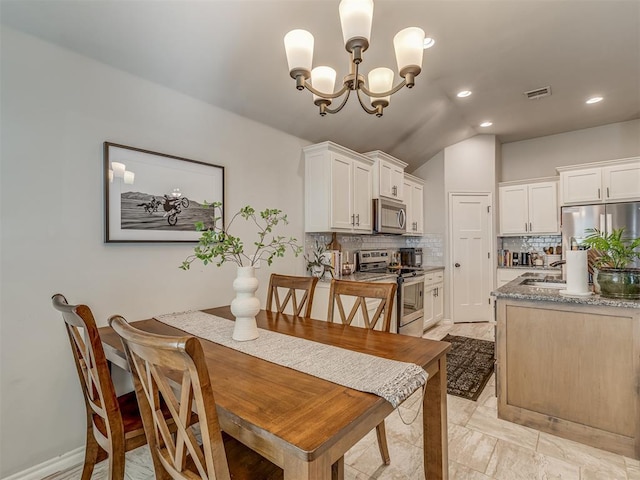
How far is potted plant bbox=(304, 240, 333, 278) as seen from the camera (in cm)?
353

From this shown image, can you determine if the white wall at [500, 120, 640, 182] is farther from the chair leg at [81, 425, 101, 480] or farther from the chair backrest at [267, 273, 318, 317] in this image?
the chair leg at [81, 425, 101, 480]

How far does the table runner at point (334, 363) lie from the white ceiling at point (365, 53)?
5.90ft

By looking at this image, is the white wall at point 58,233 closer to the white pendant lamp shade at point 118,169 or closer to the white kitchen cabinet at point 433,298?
the white pendant lamp shade at point 118,169

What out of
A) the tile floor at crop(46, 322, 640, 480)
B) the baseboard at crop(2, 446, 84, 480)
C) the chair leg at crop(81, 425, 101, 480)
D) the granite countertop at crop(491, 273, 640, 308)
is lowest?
the tile floor at crop(46, 322, 640, 480)

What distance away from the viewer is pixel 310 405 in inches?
37.8

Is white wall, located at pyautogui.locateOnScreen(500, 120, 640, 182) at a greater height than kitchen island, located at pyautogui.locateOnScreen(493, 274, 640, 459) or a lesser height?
greater

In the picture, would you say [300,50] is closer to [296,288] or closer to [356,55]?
[356,55]

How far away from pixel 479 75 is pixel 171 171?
3037mm

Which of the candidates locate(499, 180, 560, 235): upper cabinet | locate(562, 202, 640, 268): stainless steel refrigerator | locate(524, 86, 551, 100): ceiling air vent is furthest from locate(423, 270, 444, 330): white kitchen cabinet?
locate(524, 86, 551, 100): ceiling air vent

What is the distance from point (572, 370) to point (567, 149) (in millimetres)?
4233

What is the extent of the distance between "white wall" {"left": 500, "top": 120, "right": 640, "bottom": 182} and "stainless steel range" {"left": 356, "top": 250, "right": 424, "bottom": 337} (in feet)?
8.71

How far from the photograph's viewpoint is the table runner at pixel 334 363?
1.09m

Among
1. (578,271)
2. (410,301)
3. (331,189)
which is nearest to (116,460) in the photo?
(331,189)

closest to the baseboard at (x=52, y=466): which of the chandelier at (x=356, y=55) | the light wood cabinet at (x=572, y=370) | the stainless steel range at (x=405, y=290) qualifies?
the chandelier at (x=356, y=55)
